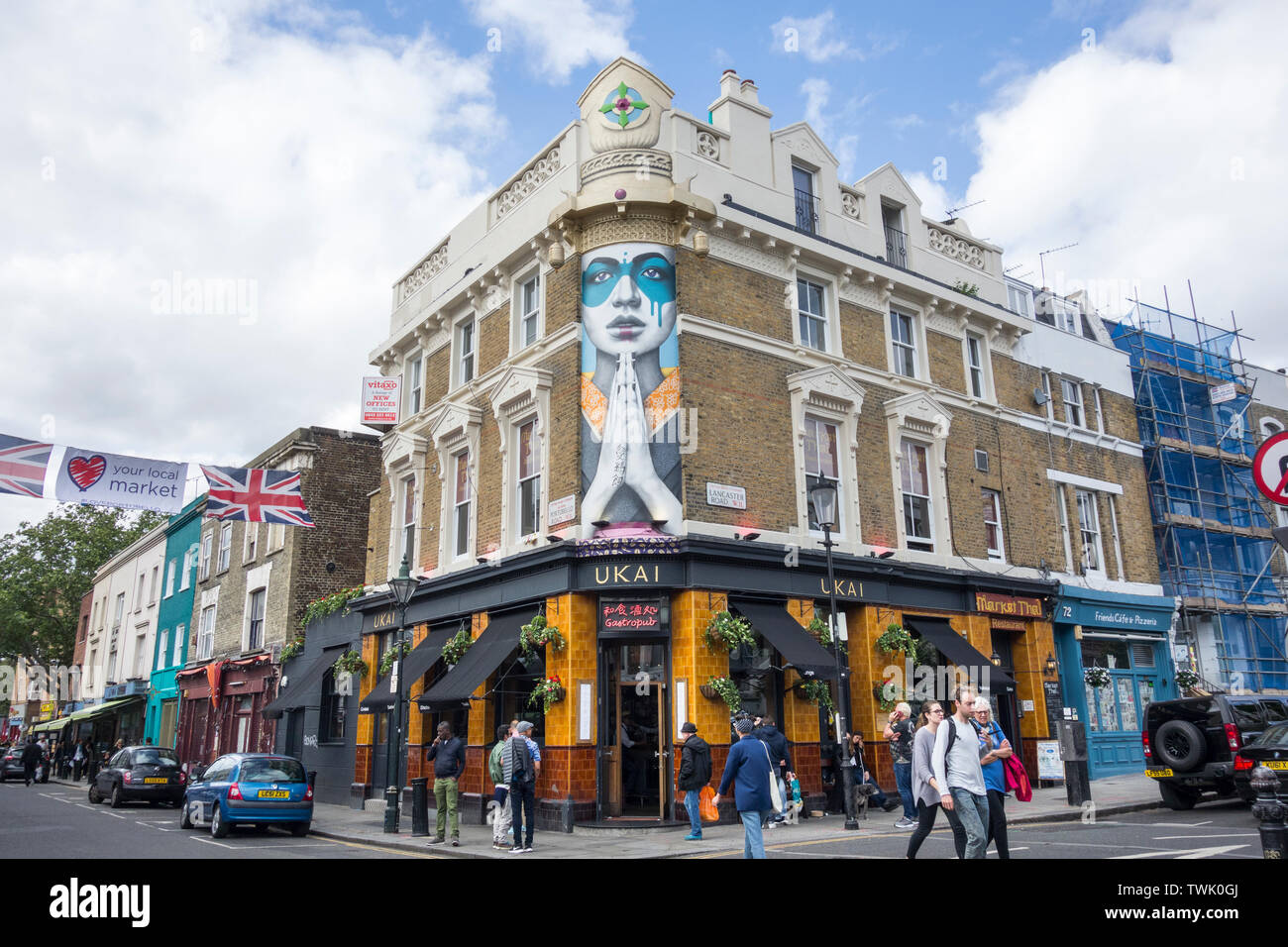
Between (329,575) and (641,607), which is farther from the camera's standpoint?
(329,575)

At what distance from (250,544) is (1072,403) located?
84.2 ft

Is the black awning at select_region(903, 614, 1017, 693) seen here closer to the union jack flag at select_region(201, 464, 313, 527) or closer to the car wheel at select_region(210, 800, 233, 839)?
the car wheel at select_region(210, 800, 233, 839)

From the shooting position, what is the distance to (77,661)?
5241 cm

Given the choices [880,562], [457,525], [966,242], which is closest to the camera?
[880,562]

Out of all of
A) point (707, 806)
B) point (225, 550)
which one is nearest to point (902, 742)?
point (707, 806)

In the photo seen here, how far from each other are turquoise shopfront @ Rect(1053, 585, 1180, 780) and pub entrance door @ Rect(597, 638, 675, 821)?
37.7 feet

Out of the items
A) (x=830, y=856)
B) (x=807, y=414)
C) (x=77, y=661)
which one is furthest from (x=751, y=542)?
(x=77, y=661)

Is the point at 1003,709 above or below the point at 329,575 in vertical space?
below

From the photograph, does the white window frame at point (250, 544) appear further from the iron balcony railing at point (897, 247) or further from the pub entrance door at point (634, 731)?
the iron balcony railing at point (897, 247)

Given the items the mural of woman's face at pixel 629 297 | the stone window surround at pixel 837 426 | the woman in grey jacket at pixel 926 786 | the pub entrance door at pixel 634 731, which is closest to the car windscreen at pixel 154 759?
the pub entrance door at pixel 634 731

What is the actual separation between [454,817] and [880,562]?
31.1 feet

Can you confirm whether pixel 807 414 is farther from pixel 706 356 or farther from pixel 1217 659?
pixel 1217 659

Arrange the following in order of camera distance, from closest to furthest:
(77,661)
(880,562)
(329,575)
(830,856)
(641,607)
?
(830,856) → (641,607) → (880,562) → (329,575) → (77,661)

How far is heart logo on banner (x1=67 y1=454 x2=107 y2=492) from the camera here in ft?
61.8
